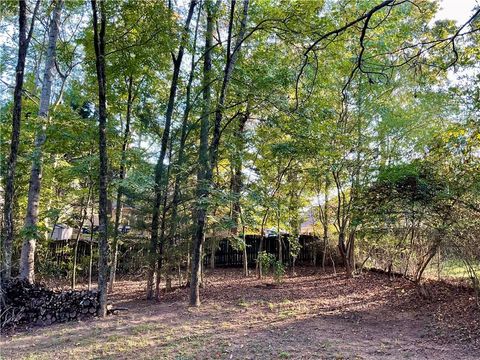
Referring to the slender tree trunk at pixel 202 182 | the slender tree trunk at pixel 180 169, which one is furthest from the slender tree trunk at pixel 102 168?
the slender tree trunk at pixel 202 182

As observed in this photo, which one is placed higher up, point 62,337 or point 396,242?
point 396,242

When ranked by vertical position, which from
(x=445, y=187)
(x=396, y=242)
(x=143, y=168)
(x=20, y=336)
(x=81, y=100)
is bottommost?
(x=20, y=336)

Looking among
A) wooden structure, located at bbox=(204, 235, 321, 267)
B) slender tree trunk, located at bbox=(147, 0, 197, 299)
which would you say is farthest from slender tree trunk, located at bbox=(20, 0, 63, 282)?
wooden structure, located at bbox=(204, 235, 321, 267)

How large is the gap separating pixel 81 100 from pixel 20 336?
20.8 feet

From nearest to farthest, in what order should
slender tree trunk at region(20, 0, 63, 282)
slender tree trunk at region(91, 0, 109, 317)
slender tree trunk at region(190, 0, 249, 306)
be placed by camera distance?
slender tree trunk at region(91, 0, 109, 317)
slender tree trunk at region(190, 0, 249, 306)
slender tree trunk at region(20, 0, 63, 282)

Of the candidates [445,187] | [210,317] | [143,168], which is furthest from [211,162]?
[445,187]

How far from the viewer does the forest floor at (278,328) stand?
13.0 ft

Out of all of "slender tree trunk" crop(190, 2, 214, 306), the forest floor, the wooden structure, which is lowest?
the forest floor

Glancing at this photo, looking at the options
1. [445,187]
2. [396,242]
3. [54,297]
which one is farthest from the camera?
[396,242]

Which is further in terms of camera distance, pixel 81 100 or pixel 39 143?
pixel 81 100

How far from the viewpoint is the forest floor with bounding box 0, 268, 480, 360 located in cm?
397

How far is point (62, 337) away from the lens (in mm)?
4578

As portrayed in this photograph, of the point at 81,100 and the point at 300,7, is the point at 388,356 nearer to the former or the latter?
the point at 300,7

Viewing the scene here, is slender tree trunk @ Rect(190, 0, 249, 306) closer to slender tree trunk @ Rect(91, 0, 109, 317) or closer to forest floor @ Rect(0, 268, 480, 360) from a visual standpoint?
forest floor @ Rect(0, 268, 480, 360)
